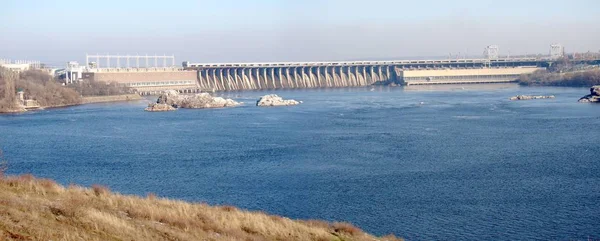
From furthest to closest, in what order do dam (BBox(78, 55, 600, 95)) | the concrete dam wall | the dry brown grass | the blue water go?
1. the concrete dam wall
2. dam (BBox(78, 55, 600, 95))
3. the blue water
4. the dry brown grass

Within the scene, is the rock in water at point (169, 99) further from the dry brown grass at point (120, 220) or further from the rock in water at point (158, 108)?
the dry brown grass at point (120, 220)

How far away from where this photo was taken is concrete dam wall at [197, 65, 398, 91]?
34.2 metres

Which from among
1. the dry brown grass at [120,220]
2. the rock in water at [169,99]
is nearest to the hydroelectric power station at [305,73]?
the rock in water at [169,99]

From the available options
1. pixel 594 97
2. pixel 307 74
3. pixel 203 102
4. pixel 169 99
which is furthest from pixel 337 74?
pixel 594 97

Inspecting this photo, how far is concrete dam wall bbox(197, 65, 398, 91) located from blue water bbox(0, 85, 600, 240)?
15768 mm

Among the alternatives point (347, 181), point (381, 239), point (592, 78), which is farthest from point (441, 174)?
point (592, 78)

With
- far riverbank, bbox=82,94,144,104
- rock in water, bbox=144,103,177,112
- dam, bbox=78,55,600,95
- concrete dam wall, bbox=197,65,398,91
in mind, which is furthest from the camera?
concrete dam wall, bbox=197,65,398,91

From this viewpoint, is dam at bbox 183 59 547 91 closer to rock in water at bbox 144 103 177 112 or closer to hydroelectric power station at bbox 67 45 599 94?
hydroelectric power station at bbox 67 45 599 94

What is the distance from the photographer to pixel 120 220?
4.17 metres

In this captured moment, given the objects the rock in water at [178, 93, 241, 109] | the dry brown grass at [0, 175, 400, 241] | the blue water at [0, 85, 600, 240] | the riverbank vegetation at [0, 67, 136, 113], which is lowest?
the blue water at [0, 85, 600, 240]

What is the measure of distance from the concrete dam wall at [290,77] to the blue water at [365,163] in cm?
1577

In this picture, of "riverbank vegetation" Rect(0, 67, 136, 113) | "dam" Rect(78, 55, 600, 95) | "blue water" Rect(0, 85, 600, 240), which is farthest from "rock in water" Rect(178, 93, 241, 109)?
"dam" Rect(78, 55, 600, 95)

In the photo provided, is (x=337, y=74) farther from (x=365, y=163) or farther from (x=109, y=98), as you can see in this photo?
(x=365, y=163)

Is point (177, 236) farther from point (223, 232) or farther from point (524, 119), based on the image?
point (524, 119)
